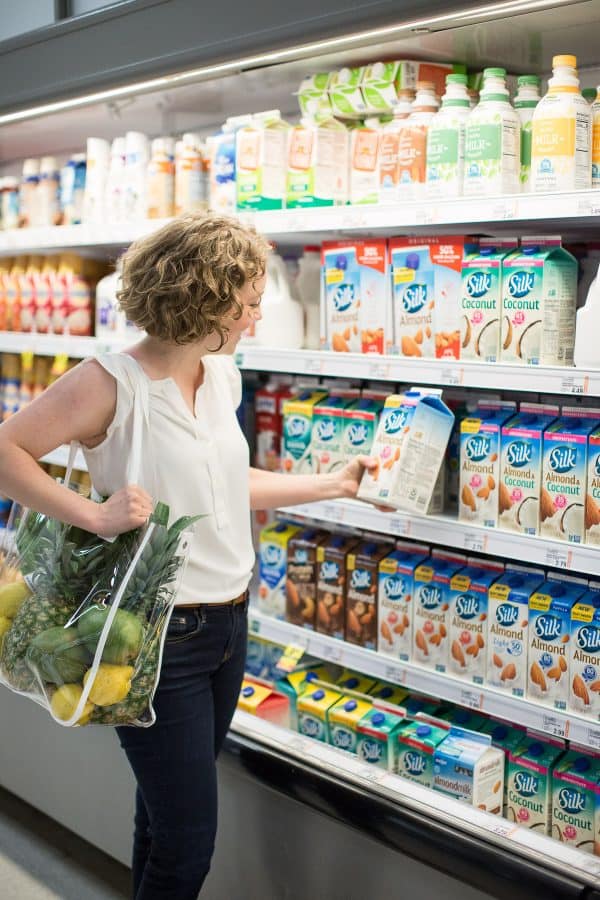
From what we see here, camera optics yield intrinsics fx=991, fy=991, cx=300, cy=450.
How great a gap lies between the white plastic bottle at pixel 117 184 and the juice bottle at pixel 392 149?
1164 millimetres

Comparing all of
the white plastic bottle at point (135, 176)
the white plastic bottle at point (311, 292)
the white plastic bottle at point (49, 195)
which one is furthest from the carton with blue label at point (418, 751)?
the white plastic bottle at point (49, 195)

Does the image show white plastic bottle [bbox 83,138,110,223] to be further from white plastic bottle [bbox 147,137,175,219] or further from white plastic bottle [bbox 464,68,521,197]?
white plastic bottle [bbox 464,68,521,197]

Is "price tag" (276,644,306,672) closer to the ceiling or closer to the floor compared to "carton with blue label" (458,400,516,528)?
closer to the floor

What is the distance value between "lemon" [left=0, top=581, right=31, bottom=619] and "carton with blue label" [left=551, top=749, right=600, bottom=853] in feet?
4.38

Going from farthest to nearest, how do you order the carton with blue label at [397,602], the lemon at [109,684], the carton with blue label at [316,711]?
the carton with blue label at [316,711] < the carton with blue label at [397,602] < the lemon at [109,684]

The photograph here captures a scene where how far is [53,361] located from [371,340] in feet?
5.89

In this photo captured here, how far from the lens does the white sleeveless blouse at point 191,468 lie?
1.95m

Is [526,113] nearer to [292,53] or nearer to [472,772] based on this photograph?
[292,53]

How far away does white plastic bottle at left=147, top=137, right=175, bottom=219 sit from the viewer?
3215mm

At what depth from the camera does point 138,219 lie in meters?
3.30

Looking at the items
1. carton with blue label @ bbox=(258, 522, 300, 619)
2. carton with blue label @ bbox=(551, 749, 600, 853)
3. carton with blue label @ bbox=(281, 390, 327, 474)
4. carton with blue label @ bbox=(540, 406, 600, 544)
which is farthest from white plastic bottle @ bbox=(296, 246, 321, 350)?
carton with blue label @ bbox=(551, 749, 600, 853)

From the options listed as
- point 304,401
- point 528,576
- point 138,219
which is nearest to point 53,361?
point 138,219

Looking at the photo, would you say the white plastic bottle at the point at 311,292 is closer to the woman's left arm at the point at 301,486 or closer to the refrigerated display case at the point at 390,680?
the refrigerated display case at the point at 390,680

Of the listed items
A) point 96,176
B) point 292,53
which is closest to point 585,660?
point 292,53
